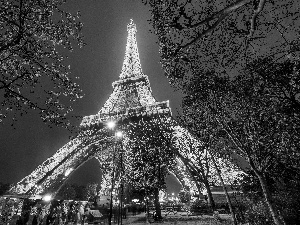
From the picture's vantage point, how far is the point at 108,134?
2925cm

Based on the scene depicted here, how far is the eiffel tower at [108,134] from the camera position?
23188 mm

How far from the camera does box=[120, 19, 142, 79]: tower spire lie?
38.4 m

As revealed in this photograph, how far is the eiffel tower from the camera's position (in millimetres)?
23188

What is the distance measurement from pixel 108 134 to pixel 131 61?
17249 millimetres

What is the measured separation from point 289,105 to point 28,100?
43.2 feet

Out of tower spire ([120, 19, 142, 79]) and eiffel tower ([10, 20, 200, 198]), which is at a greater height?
tower spire ([120, 19, 142, 79])

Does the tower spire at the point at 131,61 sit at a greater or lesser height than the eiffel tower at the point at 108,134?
greater

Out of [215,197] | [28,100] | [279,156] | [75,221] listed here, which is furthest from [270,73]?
[215,197]

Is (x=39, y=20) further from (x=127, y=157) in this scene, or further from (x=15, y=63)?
(x=127, y=157)

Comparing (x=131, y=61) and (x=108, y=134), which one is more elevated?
(x=131, y=61)

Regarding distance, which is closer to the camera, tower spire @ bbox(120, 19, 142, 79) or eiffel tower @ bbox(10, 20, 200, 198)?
eiffel tower @ bbox(10, 20, 200, 198)

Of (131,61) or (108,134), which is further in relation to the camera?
(131,61)

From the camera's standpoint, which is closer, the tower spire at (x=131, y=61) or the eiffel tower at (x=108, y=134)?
the eiffel tower at (x=108, y=134)

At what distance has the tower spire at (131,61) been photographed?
38384 mm
